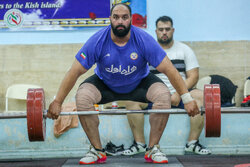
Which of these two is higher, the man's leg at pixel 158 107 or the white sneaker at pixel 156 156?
the man's leg at pixel 158 107

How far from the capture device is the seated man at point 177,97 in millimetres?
3643

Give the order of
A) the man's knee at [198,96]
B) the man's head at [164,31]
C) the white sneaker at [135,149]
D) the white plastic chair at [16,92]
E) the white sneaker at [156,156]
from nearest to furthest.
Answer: the white sneaker at [156,156] → the white sneaker at [135,149] → the man's knee at [198,96] → the man's head at [164,31] → the white plastic chair at [16,92]

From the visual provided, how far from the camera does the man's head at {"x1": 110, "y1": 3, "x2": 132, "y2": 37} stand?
2938mm

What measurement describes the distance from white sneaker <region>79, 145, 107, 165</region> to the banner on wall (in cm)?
212

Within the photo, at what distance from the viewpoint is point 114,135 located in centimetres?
378

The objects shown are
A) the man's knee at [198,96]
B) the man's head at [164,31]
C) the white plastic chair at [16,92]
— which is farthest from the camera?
the white plastic chair at [16,92]

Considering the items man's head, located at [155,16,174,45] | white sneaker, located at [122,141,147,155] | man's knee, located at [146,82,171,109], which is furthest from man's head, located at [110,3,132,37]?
man's head, located at [155,16,174,45]

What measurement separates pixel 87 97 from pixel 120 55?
1.31ft

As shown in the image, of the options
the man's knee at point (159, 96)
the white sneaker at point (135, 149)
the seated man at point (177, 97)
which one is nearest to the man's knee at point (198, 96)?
the seated man at point (177, 97)

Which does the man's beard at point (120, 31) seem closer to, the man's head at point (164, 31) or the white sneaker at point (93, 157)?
the white sneaker at point (93, 157)

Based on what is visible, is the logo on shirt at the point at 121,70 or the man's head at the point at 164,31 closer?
the logo on shirt at the point at 121,70

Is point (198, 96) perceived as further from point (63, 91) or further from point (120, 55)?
point (63, 91)

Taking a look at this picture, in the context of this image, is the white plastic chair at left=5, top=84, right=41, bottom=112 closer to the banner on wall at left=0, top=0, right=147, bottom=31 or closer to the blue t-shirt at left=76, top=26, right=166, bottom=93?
the banner on wall at left=0, top=0, right=147, bottom=31

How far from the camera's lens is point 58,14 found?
480 cm
